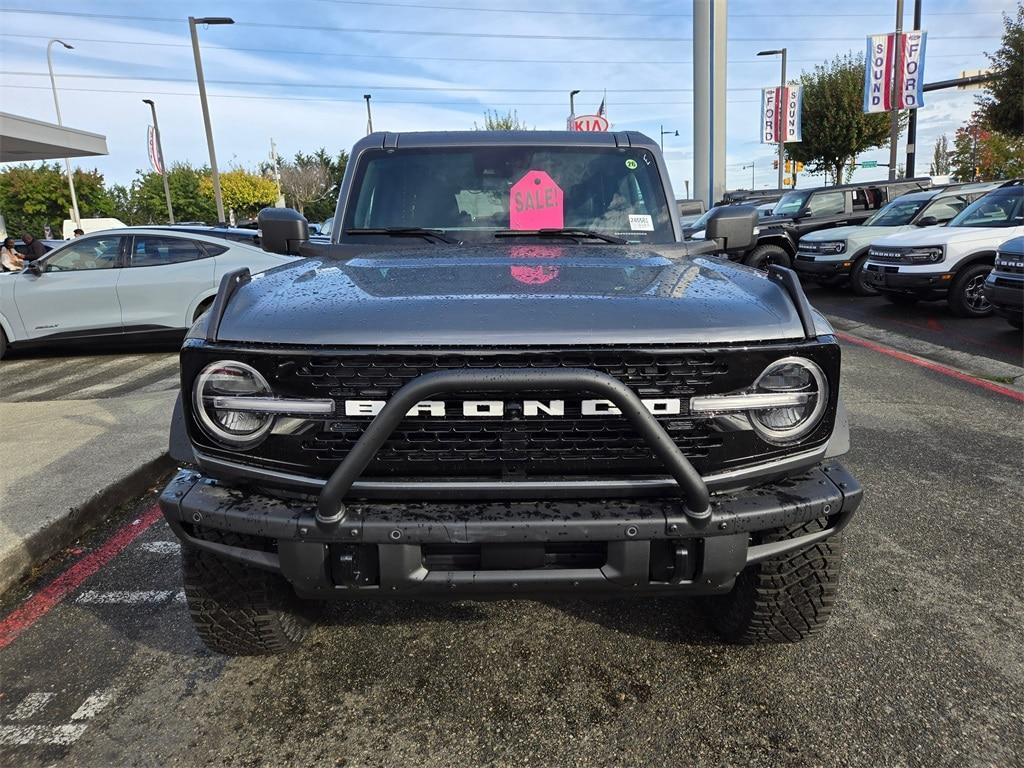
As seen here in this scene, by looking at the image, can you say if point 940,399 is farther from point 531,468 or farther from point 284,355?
point 284,355


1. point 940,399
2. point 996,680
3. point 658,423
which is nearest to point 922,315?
point 940,399

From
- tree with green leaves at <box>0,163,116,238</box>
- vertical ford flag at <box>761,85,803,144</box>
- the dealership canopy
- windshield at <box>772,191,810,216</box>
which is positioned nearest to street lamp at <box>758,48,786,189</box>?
vertical ford flag at <box>761,85,803,144</box>

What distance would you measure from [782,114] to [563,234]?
2785 centimetres

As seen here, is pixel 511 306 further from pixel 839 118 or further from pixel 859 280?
pixel 839 118

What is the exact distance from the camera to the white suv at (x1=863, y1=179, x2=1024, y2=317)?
31.1 ft

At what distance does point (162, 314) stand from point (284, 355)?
24.9 feet

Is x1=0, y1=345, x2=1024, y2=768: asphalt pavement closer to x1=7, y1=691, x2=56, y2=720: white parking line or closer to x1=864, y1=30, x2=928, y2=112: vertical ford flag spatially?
x1=7, y1=691, x2=56, y2=720: white parking line

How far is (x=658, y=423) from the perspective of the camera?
184 centimetres

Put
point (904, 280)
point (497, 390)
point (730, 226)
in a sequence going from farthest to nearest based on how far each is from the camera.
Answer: point (904, 280) < point (730, 226) < point (497, 390)

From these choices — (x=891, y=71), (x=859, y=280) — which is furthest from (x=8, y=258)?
→ (x=891, y=71)

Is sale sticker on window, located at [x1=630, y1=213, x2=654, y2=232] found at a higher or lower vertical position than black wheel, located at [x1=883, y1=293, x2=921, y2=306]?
higher

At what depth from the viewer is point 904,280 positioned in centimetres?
982

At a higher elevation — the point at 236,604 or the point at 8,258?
the point at 8,258

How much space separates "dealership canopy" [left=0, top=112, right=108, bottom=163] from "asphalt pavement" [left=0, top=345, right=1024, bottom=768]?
17.7 m
